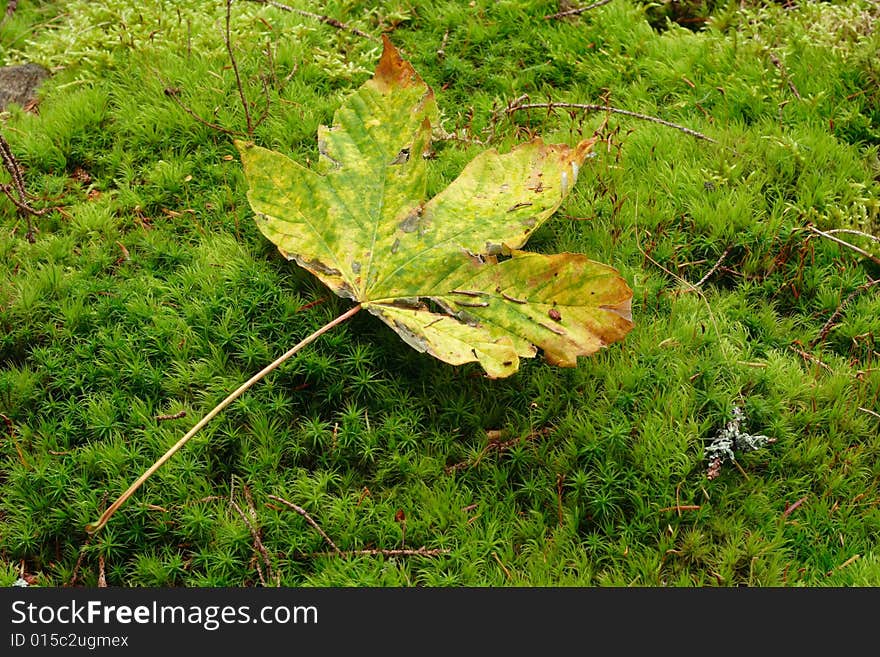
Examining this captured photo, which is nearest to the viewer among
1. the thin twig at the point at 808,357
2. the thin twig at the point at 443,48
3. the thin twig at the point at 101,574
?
the thin twig at the point at 101,574

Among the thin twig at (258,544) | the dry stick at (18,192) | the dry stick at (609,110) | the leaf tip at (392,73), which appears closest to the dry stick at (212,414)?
the thin twig at (258,544)

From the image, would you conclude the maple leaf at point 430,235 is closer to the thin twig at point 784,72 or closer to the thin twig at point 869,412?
the thin twig at point 869,412

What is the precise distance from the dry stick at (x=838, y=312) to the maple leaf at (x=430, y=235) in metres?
1.05

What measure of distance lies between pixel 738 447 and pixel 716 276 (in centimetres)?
87

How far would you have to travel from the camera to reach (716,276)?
3.31 m

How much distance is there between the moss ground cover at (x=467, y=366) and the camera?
2.58 m

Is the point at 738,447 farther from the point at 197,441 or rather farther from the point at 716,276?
the point at 197,441

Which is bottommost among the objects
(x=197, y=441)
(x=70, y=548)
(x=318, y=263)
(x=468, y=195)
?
(x=70, y=548)

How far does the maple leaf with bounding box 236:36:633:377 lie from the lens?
101 inches

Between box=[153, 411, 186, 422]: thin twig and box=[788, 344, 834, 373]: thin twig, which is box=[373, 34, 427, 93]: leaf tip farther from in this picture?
box=[788, 344, 834, 373]: thin twig

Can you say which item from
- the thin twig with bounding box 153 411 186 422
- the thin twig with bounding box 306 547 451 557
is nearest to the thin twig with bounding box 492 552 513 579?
the thin twig with bounding box 306 547 451 557

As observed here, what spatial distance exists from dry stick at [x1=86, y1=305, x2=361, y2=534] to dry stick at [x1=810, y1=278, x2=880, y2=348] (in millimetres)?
1785

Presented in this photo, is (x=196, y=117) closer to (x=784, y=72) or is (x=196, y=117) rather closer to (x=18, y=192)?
(x=18, y=192)

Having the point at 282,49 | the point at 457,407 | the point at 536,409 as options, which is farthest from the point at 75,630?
the point at 282,49
